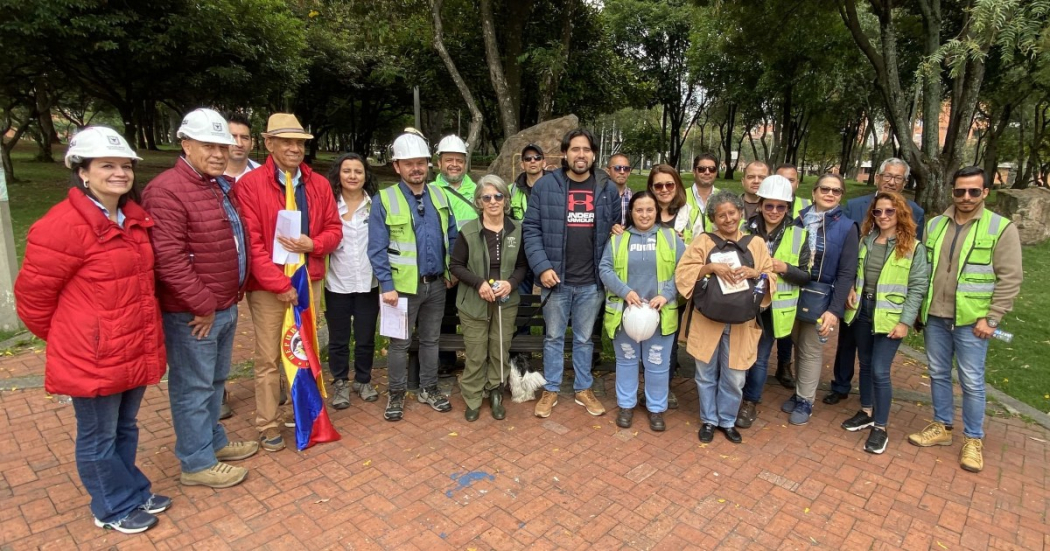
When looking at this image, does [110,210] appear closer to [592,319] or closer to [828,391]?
[592,319]

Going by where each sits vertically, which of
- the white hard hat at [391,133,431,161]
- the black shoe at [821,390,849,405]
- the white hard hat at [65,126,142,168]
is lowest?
the black shoe at [821,390,849,405]

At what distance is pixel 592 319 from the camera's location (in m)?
4.42

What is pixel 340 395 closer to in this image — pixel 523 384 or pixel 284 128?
pixel 523 384

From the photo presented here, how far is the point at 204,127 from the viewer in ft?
10.2

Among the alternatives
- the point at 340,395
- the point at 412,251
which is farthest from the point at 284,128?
the point at 340,395

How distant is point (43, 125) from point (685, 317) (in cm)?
2694

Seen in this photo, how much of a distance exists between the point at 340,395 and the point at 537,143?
5733 mm

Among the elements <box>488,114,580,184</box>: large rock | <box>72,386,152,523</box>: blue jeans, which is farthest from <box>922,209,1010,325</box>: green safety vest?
<box>488,114,580,184</box>: large rock

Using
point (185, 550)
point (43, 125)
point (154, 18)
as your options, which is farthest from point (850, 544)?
point (43, 125)

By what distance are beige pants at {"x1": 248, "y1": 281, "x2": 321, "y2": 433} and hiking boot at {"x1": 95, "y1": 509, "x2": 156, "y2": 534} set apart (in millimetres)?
914

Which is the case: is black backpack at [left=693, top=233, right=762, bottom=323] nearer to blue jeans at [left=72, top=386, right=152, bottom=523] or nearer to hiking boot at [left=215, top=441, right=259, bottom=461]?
hiking boot at [left=215, top=441, right=259, bottom=461]

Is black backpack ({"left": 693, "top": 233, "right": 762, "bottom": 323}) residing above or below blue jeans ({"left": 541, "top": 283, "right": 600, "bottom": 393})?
above

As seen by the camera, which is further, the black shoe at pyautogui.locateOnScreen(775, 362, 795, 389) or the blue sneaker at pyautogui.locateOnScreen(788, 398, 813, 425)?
the black shoe at pyautogui.locateOnScreen(775, 362, 795, 389)

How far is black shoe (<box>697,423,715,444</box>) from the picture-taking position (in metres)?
4.09
